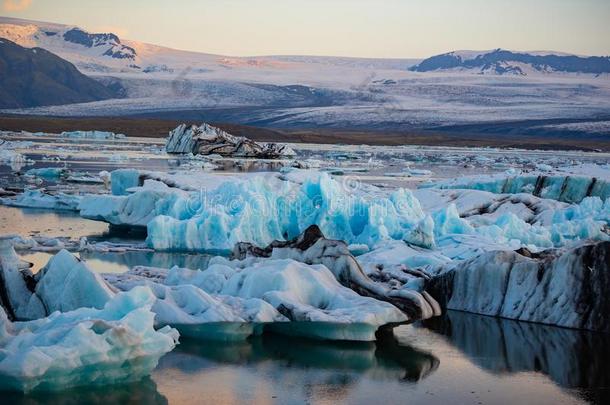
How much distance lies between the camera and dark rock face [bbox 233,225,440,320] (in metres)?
9.27

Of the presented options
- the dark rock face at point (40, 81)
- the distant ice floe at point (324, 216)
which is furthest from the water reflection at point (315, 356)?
the dark rock face at point (40, 81)

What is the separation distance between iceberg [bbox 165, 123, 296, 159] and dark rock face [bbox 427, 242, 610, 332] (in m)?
27.1

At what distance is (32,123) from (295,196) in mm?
49760

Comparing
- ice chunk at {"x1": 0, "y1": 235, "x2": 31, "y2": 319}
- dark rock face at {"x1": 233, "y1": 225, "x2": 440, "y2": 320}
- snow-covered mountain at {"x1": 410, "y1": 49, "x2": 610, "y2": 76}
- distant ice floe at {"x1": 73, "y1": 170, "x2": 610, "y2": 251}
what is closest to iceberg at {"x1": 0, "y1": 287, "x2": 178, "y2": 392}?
ice chunk at {"x1": 0, "y1": 235, "x2": 31, "y2": 319}

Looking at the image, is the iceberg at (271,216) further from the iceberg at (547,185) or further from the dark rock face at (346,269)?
the iceberg at (547,185)

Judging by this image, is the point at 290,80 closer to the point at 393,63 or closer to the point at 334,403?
the point at 393,63

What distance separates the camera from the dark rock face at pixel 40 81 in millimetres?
97125

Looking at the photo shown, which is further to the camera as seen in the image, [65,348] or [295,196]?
[295,196]

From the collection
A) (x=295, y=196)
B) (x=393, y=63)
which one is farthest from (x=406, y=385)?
(x=393, y=63)

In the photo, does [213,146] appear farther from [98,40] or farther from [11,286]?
[98,40]

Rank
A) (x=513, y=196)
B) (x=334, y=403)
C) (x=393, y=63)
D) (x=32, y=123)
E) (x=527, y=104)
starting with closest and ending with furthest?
(x=334, y=403) < (x=513, y=196) < (x=32, y=123) < (x=527, y=104) < (x=393, y=63)

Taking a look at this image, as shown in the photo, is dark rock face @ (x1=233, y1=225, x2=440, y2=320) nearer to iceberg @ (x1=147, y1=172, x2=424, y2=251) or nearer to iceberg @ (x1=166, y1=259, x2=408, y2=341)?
iceberg @ (x1=166, y1=259, x2=408, y2=341)

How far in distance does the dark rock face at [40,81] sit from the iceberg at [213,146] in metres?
61.7

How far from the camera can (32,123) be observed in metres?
61.1
